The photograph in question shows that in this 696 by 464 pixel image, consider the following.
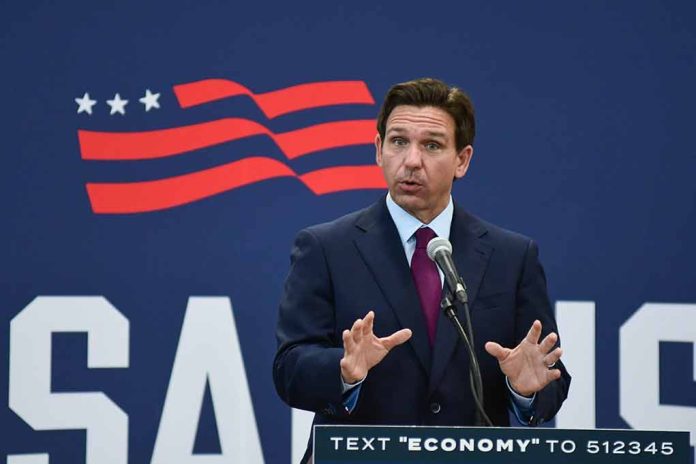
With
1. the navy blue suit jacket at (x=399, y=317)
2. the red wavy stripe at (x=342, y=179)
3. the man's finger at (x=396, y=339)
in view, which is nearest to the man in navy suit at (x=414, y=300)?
the navy blue suit jacket at (x=399, y=317)

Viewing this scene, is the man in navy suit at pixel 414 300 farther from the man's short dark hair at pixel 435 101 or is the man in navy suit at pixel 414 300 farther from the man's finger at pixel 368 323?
the man's finger at pixel 368 323

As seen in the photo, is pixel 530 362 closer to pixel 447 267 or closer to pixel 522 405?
pixel 522 405

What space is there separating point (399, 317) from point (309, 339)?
0.20 meters

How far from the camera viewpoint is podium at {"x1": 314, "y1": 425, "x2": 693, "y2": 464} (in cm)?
149

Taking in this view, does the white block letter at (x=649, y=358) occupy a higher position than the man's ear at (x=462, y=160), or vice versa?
the man's ear at (x=462, y=160)

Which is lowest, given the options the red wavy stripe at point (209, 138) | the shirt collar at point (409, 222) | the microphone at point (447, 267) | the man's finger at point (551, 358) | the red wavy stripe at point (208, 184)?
the man's finger at point (551, 358)

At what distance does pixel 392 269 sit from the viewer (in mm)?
2182

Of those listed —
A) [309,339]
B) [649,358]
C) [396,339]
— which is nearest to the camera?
[396,339]

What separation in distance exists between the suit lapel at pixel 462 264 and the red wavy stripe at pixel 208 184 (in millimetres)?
1161

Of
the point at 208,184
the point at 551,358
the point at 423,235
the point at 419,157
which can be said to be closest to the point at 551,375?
the point at 551,358

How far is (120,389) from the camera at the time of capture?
3.26 m

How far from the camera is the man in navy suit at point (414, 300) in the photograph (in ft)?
6.57

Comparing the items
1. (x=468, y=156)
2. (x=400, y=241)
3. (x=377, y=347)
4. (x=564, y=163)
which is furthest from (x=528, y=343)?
(x=564, y=163)

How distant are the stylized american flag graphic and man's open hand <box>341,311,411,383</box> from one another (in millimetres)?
1628
